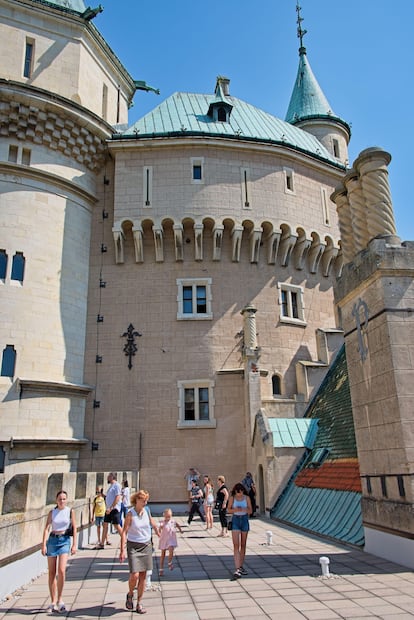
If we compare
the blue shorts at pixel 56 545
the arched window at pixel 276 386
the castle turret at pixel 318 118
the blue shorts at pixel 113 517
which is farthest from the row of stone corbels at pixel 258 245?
the blue shorts at pixel 56 545

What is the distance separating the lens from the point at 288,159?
23.7 metres

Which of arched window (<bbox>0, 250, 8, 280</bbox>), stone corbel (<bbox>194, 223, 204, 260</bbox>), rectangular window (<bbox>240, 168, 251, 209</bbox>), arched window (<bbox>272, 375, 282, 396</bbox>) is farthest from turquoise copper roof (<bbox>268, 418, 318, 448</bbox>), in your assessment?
arched window (<bbox>0, 250, 8, 280</bbox>)

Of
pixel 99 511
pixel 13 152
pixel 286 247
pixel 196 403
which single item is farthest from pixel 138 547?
pixel 13 152

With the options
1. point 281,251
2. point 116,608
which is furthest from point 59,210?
point 116,608

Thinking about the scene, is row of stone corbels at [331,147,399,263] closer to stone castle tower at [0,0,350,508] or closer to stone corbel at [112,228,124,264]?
stone castle tower at [0,0,350,508]

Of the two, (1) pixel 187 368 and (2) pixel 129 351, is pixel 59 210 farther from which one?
(1) pixel 187 368

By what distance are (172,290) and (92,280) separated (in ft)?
11.7

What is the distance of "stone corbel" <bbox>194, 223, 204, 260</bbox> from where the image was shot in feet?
70.3

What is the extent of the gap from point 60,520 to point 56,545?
30 centimetres

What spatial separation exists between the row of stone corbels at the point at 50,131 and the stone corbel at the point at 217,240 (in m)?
6.58

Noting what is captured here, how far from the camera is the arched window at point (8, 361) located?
18047mm

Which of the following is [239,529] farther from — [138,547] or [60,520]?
[60,520]

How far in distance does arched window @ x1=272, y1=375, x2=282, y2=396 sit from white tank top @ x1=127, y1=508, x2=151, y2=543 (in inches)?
586

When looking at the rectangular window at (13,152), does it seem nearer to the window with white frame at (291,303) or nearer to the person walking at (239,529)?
the window with white frame at (291,303)
